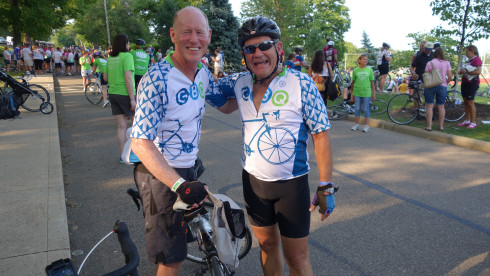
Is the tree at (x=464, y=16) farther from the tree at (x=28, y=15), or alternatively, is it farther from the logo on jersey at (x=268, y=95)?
the tree at (x=28, y=15)

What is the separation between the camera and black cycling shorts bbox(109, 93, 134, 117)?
5.75 metres

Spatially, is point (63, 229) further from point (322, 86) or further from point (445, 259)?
point (322, 86)

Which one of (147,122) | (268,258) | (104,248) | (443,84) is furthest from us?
(443,84)

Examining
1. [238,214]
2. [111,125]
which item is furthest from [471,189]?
[111,125]

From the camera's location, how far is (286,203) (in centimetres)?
223

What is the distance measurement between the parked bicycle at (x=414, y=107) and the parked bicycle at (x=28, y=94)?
9857 millimetres

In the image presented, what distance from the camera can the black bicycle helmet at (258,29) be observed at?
7.13 feet

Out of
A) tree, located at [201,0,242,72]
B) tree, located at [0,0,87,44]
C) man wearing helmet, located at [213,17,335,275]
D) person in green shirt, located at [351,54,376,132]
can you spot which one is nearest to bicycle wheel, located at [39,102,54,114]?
person in green shirt, located at [351,54,376,132]

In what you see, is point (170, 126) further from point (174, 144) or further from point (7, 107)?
point (7, 107)

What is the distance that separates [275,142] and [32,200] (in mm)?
3607

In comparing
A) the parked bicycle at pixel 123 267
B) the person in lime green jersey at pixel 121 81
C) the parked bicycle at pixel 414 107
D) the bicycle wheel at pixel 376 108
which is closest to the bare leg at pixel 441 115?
the parked bicycle at pixel 414 107

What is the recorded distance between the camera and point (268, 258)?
2459 millimetres

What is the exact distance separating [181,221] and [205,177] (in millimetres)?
3251

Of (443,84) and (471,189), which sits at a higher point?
(443,84)
